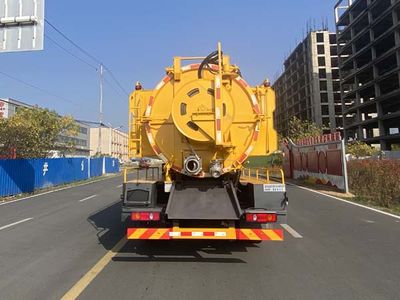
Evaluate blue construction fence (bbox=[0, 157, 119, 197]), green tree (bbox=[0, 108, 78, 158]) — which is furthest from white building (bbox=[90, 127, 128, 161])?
green tree (bbox=[0, 108, 78, 158])

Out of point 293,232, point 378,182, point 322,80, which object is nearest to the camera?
point 293,232

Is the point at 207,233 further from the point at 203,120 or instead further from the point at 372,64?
the point at 372,64

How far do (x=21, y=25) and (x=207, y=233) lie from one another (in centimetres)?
1353

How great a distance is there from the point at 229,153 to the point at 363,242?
12.0ft

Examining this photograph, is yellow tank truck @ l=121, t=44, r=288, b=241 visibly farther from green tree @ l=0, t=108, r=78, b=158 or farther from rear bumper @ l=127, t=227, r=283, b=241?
green tree @ l=0, t=108, r=78, b=158

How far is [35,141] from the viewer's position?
3055 centimetres

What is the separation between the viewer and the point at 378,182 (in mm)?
18438

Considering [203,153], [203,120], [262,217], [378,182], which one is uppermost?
[203,120]

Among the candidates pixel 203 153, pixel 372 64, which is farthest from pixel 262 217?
pixel 372 64

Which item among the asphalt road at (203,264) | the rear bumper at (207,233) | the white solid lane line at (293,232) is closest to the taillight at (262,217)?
the rear bumper at (207,233)

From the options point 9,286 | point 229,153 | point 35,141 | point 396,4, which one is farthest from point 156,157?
point 396,4

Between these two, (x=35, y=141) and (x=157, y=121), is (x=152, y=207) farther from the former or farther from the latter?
(x=35, y=141)

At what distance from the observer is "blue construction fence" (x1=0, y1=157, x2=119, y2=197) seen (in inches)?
878

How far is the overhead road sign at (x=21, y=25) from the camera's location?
1670 cm
